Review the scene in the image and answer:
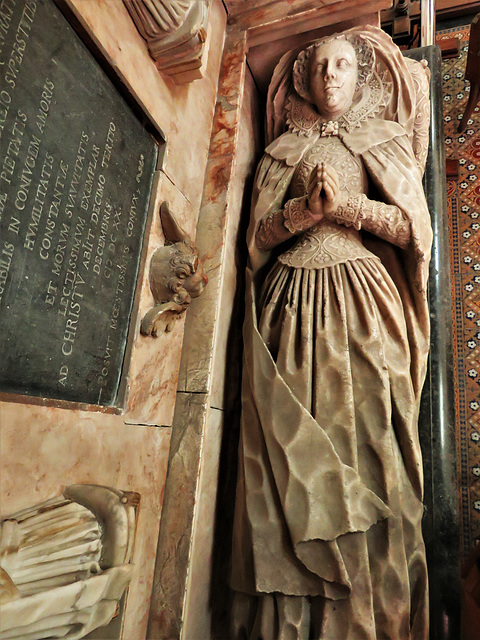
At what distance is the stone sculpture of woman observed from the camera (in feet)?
4.39

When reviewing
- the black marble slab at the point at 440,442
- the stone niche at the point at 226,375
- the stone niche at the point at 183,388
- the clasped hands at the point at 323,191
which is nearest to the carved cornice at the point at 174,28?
the stone niche at the point at 183,388

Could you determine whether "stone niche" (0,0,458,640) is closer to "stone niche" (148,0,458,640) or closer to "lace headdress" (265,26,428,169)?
"stone niche" (148,0,458,640)

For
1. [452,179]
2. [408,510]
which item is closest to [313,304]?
[408,510]

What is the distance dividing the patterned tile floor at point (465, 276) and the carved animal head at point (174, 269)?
74.3 inches

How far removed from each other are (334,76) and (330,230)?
0.66 m

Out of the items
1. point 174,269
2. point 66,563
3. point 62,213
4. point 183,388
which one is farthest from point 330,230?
point 66,563

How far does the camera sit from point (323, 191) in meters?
1.57

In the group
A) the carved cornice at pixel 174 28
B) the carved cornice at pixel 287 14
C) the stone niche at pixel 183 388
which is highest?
the carved cornice at pixel 287 14

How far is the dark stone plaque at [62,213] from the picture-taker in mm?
976

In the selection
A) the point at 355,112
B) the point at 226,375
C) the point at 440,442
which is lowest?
the point at 440,442

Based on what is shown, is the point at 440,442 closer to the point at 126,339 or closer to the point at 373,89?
the point at 126,339

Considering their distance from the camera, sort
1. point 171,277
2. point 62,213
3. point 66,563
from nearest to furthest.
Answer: point 66,563
point 62,213
point 171,277

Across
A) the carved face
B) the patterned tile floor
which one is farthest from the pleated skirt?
the patterned tile floor

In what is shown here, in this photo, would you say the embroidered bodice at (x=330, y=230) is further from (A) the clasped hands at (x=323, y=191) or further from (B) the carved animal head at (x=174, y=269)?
(B) the carved animal head at (x=174, y=269)
